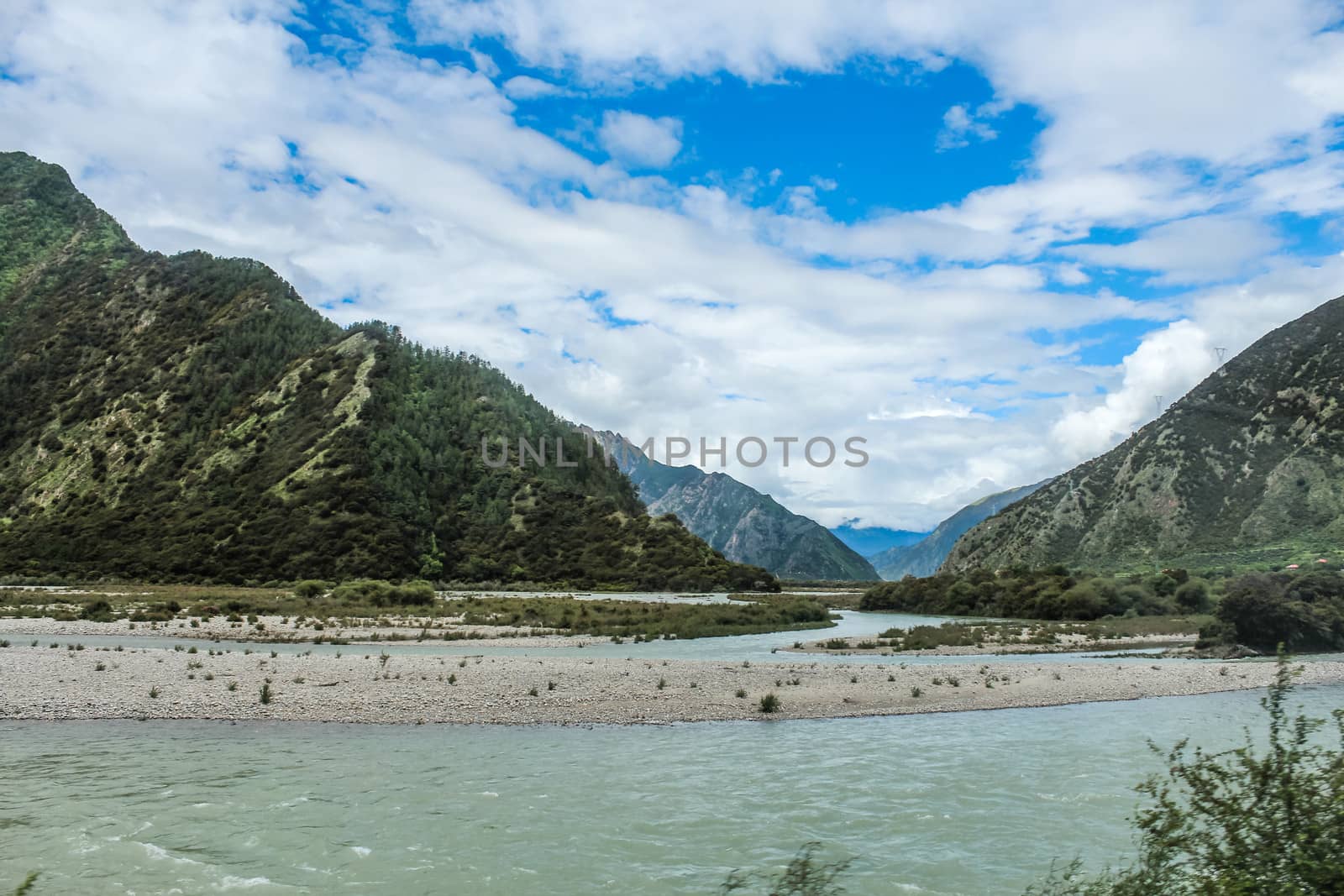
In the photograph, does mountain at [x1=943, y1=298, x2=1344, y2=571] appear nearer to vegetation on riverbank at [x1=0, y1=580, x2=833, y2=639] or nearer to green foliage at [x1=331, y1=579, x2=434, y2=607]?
vegetation on riverbank at [x1=0, y1=580, x2=833, y2=639]

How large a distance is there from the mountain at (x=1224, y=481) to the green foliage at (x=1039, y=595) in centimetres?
3528

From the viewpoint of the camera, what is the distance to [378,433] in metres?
134

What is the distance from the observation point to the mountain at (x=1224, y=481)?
108 metres

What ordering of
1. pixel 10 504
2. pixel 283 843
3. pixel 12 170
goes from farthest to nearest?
pixel 12 170, pixel 10 504, pixel 283 843

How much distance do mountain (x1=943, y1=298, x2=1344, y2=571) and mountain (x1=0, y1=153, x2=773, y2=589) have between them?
51866 millimetres

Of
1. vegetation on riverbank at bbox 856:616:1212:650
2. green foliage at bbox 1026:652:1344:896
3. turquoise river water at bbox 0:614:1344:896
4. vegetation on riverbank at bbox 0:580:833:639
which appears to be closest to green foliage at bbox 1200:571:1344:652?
vegetation on riverbank at bbox 856:616:1212:650

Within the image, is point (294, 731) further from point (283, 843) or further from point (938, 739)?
point (938, 739)

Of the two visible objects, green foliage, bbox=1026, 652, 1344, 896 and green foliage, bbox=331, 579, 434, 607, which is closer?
green foliage, bbox=1026, 652, 1344, 896

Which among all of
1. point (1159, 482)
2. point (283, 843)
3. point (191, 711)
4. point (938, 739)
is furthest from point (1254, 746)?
point (1159, 482)

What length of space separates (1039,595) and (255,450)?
110289mm

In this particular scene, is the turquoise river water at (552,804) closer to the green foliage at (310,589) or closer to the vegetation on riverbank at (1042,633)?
the vegetation on riverbank at (1042,633)

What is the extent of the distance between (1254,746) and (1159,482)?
12412cm

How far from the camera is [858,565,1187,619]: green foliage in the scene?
231 feet

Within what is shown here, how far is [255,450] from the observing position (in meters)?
130
